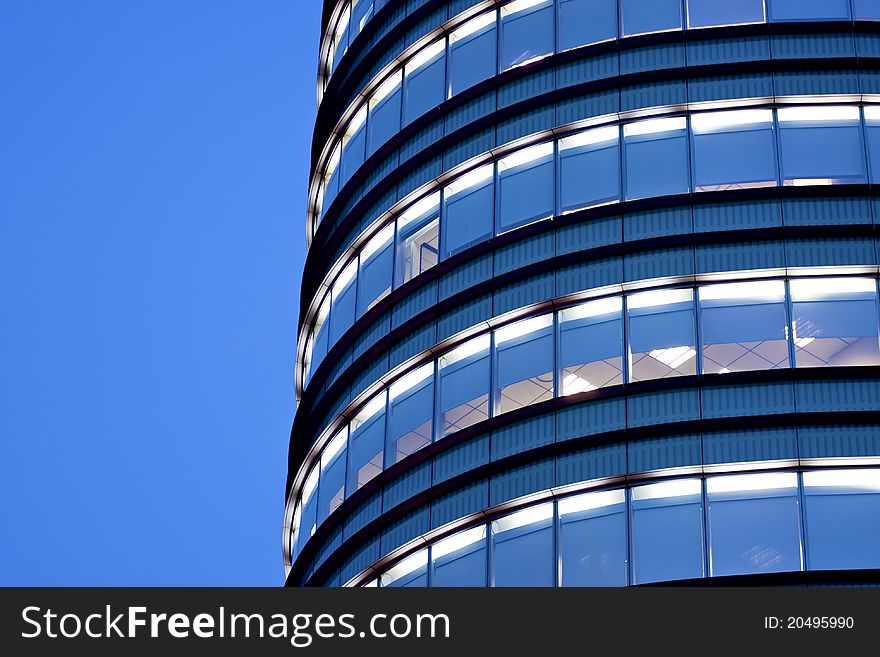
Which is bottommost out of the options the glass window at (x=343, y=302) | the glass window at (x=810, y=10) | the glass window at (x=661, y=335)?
the glass window at (x=661, y=335)

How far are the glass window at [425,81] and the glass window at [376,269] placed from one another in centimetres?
332

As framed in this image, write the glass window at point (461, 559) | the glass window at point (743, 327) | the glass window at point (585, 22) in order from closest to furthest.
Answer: the glass window at point (743, 327), the glass window at point (461, 559), the glass window at point (585, 22)

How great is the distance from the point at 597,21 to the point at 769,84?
485 cm

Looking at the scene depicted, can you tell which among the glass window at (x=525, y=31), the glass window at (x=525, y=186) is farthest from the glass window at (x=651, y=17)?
the glass window at (x=525, y=186)

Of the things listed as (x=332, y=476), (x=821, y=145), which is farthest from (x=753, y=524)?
(x=332, y=476)

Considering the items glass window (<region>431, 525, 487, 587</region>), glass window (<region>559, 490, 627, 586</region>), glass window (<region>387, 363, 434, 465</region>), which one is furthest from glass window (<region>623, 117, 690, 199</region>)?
glass window (<region>431, 525, 487, 587</region>)

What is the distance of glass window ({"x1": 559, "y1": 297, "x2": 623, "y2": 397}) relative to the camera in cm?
4341

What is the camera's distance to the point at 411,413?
4650 cm

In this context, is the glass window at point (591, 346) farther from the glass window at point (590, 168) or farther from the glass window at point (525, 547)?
the glass window at point (525, 547)

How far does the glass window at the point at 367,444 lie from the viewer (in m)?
47.0
